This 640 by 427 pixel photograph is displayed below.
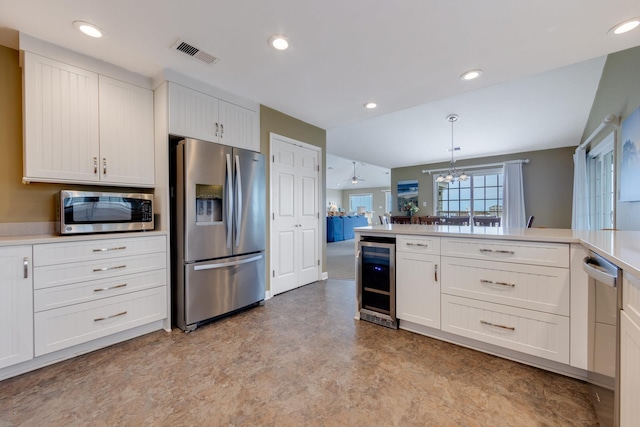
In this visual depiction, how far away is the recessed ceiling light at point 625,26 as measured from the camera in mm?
1740

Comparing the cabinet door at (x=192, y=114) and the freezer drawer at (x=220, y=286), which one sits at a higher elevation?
the cabinet door at (x=192, y=114)

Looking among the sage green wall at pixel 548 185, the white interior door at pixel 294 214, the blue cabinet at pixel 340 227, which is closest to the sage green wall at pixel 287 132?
the white interior door at pixel 294 214

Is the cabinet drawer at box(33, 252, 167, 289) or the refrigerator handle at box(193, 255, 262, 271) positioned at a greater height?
the cabinet drawer at box(33, 252, 167, 289)

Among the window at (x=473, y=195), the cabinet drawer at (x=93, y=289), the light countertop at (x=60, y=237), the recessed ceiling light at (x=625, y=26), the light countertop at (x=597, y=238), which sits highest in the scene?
the recessed ceiling light at (x=625, y=26)

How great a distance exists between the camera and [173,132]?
2408 millimetres

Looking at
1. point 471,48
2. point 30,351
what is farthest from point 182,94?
point 471,48

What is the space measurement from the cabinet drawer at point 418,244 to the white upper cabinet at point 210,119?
1.99 m

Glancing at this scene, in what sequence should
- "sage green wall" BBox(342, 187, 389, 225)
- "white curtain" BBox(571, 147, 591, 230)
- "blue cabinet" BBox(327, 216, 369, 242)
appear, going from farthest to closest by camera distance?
"sage green wall" BBox(342, 187, 389, 225) → "blue cabinet" BBox(327, 216, 369, 242) → "white curtain" BBox(571, 147, 591, 230)

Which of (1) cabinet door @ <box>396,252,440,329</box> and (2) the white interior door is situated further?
(2) the white interior door

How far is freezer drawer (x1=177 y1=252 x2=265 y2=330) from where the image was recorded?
2367 mm

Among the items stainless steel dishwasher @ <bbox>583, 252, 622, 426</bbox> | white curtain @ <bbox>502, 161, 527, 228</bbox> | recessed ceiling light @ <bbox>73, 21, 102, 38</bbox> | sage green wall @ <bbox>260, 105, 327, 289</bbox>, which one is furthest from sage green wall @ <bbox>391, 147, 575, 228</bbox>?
recessed ceiling light @ <bbox>73, 21, 102, 38</bbox>

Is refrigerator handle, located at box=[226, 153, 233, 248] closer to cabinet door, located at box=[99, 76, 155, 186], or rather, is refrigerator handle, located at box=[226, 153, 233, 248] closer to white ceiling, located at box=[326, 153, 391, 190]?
cabinet door, located at box=[99, 76, 155, 186]

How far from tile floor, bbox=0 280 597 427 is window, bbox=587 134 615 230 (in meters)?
2.99

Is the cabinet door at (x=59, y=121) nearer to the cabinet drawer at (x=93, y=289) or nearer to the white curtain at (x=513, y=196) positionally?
A: the cabinet drawer at (x=93, y=289)
